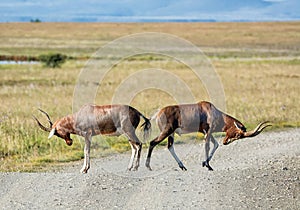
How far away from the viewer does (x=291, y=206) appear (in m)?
10.7

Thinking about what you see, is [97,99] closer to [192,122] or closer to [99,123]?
[99,123]

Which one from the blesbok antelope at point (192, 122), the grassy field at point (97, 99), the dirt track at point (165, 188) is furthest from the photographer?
the grassy field at point (97, 99)

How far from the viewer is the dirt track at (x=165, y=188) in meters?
10.7

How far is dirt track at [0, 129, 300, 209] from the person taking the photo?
423 inches

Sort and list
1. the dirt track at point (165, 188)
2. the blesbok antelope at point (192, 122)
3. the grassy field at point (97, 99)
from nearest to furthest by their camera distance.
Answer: the dirt track at point (165, 188)
the blesbok antelope at point (192, 122)
the grassy field at point (97, 99)

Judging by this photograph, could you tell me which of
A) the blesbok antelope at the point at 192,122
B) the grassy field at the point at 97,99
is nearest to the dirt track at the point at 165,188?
the blesbok antelope at the point at 192,122

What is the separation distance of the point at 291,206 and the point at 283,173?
85.0 inches

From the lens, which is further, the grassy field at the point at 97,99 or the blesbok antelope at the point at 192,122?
the grassy field at the point at 97,99

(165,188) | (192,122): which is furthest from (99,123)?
(165,188)

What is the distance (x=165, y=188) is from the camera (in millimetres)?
11602

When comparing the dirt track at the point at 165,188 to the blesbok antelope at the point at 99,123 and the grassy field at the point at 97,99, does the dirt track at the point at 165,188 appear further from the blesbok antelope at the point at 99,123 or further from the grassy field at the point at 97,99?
the grassy field at the point at 97,99

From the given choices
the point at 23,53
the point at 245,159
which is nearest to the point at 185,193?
the point at 245,159

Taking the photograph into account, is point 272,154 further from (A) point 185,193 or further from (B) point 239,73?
(B) point 239,73

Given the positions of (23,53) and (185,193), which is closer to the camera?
(185,193)
